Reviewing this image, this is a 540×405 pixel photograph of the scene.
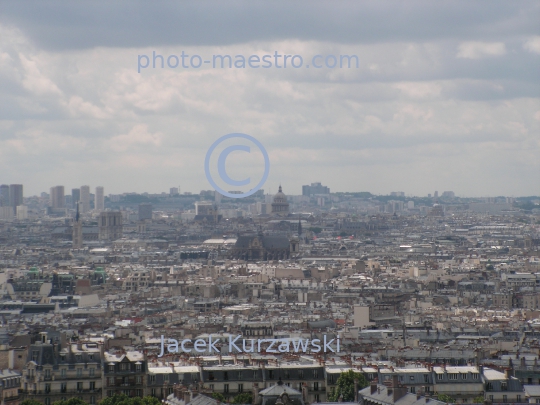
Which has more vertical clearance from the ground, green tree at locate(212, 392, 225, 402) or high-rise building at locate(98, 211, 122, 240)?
high-rise building at locate(98, 211, 122, 240)

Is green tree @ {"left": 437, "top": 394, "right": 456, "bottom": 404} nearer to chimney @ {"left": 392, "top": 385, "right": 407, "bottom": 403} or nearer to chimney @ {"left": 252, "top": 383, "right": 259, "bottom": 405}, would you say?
chimney @ {"left": 392, "top": 385, "right": 407, "bottom": 403}

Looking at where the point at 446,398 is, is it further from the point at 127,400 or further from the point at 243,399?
the point at 127,400

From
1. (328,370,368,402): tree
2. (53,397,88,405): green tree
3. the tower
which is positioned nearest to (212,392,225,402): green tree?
(328,370,368,402): tree

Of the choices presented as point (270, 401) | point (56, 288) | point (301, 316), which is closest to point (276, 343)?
point (270, 401)

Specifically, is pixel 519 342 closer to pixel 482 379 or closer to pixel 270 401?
pixel 482 379

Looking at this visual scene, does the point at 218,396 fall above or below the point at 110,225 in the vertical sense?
below

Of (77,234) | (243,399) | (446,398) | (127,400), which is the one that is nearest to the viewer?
(127,400)

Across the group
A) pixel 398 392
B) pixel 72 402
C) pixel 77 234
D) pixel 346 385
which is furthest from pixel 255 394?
pixel 77 234
